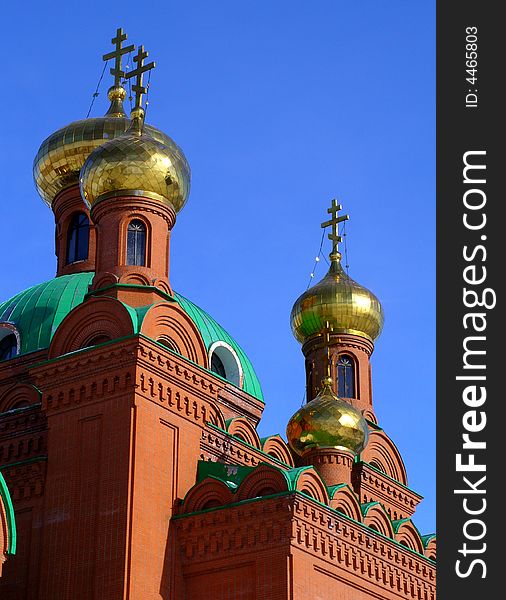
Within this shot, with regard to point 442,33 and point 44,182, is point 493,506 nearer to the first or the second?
point 442,33

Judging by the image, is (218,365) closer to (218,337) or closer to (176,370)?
(218,337)

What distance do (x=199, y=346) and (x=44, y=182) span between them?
6.25m

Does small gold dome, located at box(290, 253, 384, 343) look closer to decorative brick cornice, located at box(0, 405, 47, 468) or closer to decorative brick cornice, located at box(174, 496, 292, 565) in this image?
decorative brick cornice, located at box(0, 405, 47, 468)

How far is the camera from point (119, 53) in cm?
2014

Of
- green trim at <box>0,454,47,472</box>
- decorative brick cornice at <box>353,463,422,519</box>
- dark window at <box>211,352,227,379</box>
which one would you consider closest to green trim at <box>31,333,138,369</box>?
green trim at <box>0,454,47,472</box>

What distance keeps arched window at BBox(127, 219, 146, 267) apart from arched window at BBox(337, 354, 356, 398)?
5.49 metres

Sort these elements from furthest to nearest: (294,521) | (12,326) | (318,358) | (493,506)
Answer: (318,358), (12,326), (294,521), (493,506)

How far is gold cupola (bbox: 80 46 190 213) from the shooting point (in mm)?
16219

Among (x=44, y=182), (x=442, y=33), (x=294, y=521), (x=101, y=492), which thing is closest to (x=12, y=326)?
(x=44, y=182)

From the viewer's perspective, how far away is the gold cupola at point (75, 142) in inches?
790

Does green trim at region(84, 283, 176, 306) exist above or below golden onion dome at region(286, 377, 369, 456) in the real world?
above

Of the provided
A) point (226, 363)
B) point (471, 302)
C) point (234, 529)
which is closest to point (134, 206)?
point (234, 529)

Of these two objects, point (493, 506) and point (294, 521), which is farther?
point (294, 521)

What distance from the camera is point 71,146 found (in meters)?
20.2
